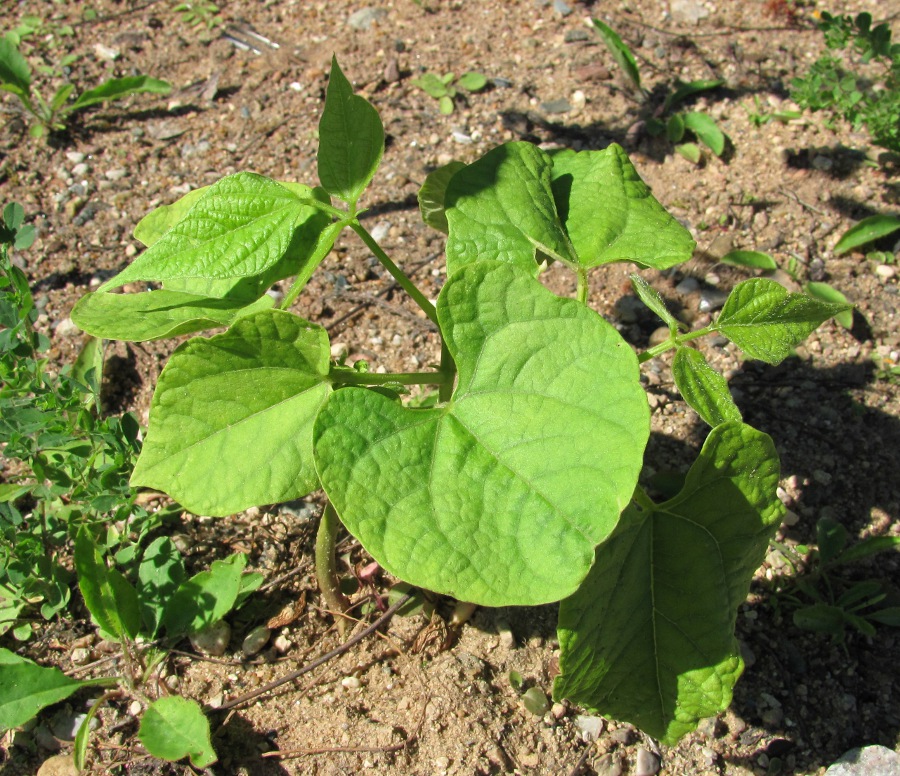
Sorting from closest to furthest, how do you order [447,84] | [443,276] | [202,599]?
[202,599] → [443,276] → [447,84]

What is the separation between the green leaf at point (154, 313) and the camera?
1467 mm

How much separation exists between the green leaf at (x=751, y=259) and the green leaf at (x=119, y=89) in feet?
7.01

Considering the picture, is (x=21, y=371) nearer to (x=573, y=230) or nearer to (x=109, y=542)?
(x=109, y=542)

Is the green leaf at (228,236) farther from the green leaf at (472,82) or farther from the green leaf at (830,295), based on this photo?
the green leaf at (472,82)

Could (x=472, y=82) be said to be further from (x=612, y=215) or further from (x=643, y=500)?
(x=643, y=500)

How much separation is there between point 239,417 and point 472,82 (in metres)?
2.22

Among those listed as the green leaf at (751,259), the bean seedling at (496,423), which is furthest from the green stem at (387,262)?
the green leaf at (751,259)

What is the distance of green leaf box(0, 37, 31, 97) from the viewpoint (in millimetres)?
2963

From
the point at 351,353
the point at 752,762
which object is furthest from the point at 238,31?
the point at 752,762

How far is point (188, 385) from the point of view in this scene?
4.31 feet

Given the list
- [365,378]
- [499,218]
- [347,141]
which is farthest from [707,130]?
[365,378]

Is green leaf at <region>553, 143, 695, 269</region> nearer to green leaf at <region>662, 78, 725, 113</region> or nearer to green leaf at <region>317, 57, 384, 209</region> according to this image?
green leaf at <region>317, 57, 384, 209</region>

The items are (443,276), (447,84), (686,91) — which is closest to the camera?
(443,276)

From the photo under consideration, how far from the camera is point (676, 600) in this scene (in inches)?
60.3
